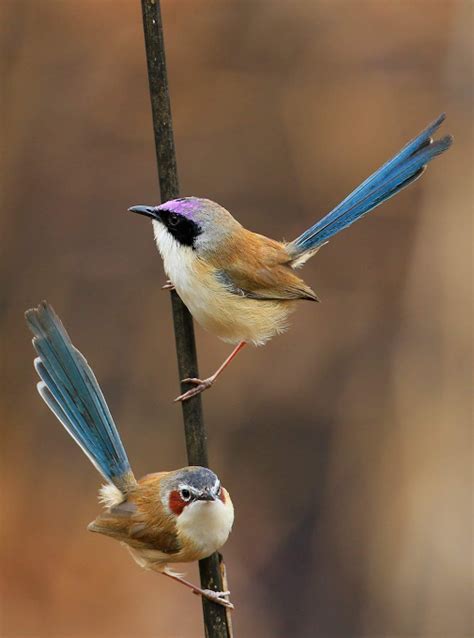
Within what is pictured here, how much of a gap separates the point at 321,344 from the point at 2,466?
2465mm

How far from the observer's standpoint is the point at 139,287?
287 inches

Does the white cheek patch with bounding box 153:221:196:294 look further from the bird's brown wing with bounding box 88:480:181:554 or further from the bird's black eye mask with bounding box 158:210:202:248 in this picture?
the bird's brown wing with bounding box 88:480:181:554

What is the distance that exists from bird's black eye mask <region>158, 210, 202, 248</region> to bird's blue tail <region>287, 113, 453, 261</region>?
630 mm

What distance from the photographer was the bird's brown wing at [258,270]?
13.0 feet

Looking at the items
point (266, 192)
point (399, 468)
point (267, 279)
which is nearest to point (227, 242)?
point (267, 279)

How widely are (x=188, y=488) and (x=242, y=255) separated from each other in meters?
1.09

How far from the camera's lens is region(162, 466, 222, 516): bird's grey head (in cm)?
317

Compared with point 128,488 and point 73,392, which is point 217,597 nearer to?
point 73,392

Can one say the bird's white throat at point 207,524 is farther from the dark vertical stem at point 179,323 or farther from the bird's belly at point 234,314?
the bird's belly at point 234,314

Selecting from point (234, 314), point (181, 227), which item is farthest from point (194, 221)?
point (234, 314)

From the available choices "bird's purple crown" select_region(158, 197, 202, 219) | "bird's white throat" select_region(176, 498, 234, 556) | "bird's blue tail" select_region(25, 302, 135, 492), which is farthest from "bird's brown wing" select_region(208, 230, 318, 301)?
"bird's white throat" select_region(176, 498, 234, 556)

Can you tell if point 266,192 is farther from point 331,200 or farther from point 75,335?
point 75,335

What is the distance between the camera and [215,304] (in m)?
3.64

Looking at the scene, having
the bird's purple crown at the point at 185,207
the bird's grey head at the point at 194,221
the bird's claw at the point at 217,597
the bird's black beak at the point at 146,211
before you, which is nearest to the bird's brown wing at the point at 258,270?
the bird's grey head at the point at 194,221
